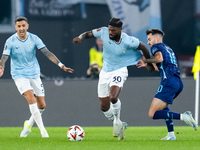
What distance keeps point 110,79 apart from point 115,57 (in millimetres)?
401

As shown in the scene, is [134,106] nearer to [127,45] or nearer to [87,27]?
[87,27]

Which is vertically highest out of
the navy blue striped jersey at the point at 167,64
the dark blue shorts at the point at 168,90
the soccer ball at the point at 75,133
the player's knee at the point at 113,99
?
the navy blue striped jersey at the point at 167,64

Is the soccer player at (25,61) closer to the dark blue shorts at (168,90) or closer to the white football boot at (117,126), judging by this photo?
the white football boot at (117,126)

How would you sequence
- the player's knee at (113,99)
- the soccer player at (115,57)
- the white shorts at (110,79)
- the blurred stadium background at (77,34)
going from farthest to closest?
Result: the blurred stadium background at (77,34) → the white shorts at (110,79) → the soccer player at (115,57) → the player's knee at (113,99)

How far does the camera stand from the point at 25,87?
12023mm

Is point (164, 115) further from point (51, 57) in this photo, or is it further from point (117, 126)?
point (51, 57)

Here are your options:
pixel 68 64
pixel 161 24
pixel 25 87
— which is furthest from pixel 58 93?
pixel 25 87

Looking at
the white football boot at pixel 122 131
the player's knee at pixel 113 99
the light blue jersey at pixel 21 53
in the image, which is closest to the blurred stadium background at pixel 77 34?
the light blue jersey at pixel 21 53

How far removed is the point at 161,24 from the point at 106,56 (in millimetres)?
4968

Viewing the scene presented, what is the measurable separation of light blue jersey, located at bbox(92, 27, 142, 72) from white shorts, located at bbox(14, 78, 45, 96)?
4.02 ft

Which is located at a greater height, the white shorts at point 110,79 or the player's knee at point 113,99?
the white shorts at point 110,79

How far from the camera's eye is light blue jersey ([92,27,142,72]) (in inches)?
471

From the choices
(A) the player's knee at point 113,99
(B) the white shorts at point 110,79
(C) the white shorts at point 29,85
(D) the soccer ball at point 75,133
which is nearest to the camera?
(D) the soccer ball at point 75,133

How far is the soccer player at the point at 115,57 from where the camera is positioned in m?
11.8
